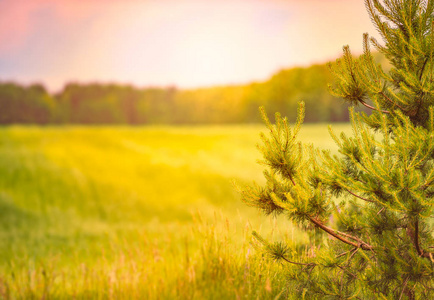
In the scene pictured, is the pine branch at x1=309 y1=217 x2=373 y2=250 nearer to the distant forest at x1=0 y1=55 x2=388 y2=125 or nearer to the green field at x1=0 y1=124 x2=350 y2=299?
the green field at x1=0 y1=124 x2=350 y2=299

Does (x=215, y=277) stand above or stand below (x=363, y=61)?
below

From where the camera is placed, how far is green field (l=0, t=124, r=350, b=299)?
139 inches

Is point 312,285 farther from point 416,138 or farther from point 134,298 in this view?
point 134,298

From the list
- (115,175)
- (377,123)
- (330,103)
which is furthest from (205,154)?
(377,123)

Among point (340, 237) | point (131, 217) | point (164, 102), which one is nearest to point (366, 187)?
point (340, 237)

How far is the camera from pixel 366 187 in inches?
85.7

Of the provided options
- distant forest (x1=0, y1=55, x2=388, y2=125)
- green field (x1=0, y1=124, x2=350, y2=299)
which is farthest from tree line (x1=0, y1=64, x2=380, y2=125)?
green field (x1=0, y1=124, x2=350, y2=299)

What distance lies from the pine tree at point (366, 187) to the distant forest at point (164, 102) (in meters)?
16.0

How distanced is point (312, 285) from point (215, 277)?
1378 mm

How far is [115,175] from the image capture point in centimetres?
1112

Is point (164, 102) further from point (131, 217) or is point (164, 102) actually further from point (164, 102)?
point (131, 217)

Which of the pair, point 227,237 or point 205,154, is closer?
point 227,237

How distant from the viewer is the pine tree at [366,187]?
226 centimetres

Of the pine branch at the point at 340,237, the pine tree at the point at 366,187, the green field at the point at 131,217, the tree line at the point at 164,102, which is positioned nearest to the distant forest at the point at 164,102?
the tree line at the point at 164,102
